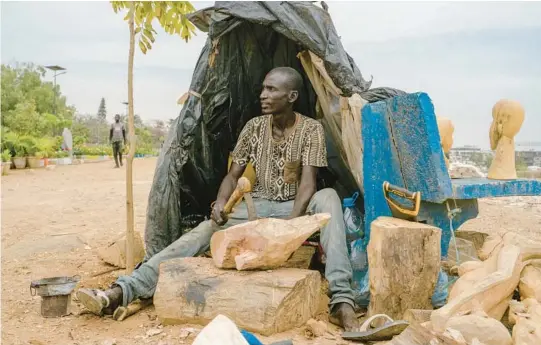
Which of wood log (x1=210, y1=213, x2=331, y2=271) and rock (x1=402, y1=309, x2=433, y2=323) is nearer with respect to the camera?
rock (x1=402, y1=309, x2=433, y2=323)

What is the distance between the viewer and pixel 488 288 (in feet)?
7.72

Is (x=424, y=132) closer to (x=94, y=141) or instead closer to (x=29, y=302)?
(x=29, y=302)

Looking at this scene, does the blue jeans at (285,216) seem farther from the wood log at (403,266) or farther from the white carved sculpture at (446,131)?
the white carved sculpture at (446,131)

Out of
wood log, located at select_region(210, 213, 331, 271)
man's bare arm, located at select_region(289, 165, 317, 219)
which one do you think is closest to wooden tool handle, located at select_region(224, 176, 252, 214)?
man's bare arm, located at select_region(289, 165, 317, 219)

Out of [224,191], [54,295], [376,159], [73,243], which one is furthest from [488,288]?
[73,243]

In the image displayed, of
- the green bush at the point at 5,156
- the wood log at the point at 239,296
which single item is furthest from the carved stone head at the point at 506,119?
the green bush at the point at 5,156

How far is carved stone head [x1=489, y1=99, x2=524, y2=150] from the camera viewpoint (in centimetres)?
336

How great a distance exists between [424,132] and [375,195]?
20.3 inches

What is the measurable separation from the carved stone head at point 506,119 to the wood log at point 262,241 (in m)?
1.58

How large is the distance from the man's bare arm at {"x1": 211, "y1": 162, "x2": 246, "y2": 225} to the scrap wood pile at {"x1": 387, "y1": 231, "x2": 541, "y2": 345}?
139 cm

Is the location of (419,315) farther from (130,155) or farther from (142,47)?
(142,47)

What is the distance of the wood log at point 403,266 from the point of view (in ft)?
8.34

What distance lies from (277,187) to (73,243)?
2788 millimetres

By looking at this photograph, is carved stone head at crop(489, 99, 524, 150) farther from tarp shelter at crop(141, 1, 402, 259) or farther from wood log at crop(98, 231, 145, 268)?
wood log at crop(98, 231, 145, 268)
